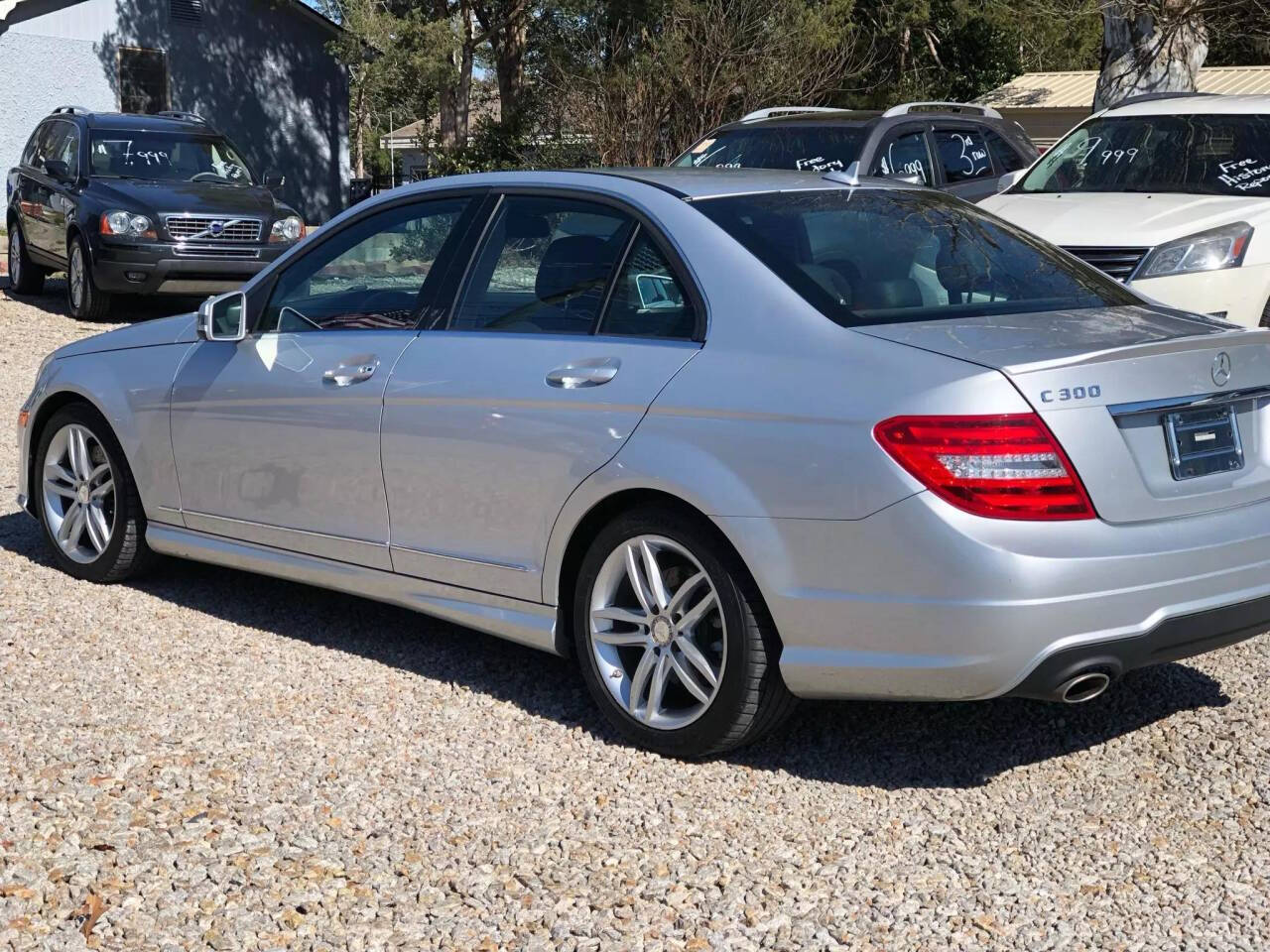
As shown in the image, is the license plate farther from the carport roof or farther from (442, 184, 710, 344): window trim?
the carport roof

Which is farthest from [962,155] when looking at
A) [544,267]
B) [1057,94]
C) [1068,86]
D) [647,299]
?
[1068,86]

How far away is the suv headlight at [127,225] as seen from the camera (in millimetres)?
14688

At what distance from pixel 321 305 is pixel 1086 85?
Answer: 38.1 m

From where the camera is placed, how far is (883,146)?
11664mm

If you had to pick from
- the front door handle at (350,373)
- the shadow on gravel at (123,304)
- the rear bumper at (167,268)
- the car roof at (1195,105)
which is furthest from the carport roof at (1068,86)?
the front door handle at (350,373)

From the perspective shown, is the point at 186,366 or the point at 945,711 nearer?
the point at 945,711

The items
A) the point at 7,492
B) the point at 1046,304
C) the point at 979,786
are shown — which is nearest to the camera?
the point at 979,786

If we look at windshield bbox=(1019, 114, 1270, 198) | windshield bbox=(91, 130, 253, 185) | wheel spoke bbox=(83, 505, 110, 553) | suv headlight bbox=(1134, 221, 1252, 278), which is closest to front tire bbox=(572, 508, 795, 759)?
wheel spoke bbox=(83, 505, 110, 553)

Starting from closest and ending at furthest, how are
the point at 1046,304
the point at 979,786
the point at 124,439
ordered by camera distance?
the point at 979,786
the point at 1046,304
the point at 124,439

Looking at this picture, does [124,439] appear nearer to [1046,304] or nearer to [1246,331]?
[1046,304]

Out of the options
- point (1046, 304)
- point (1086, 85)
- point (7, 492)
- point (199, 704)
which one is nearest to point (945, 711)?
point (1046, 304)

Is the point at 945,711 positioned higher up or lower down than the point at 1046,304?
lower down

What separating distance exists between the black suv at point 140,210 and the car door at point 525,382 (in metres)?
10.4

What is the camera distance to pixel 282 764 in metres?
4.45
